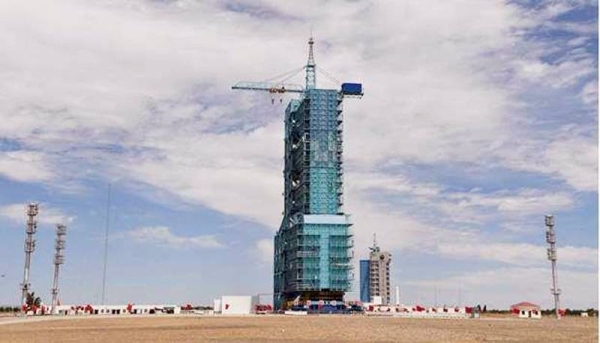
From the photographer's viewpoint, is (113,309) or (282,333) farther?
(113,309)

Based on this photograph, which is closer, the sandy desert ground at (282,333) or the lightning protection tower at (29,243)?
the sandy desert ground at (282,333)

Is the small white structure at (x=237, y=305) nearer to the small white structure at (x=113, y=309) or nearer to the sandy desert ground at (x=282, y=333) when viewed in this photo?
the small white structure at (x=113, y=309)

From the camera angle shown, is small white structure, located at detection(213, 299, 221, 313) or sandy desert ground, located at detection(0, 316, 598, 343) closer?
sandy desert ground, located at detection(0, 316, 598, 343)

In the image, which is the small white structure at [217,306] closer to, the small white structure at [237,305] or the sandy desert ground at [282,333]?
the small white structure at [237,305]

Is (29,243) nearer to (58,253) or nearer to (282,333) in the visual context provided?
(58,253)

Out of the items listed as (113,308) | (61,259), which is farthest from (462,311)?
(61,259)

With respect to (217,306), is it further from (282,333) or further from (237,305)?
(282,333)

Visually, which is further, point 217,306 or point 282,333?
point 217,306

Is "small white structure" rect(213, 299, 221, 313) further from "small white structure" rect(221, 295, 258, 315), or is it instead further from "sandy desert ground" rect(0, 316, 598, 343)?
"sandy desert ground" rect(0, 316, 598, 343)

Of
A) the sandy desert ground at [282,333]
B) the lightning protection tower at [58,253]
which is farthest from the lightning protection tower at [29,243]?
the sandy desert ground at [282,333]

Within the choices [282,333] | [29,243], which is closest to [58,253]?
[29,243]

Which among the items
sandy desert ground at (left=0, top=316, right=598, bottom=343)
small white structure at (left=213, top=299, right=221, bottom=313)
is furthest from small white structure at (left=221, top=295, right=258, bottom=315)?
sandy desert ground at (left=0, top=316, right=598, bottom=343)

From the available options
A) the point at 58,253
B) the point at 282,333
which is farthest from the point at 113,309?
the point at 282,333

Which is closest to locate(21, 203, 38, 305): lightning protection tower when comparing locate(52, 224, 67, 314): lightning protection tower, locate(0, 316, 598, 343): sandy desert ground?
locate(52, 224, 67, 314): lightning protection tower
